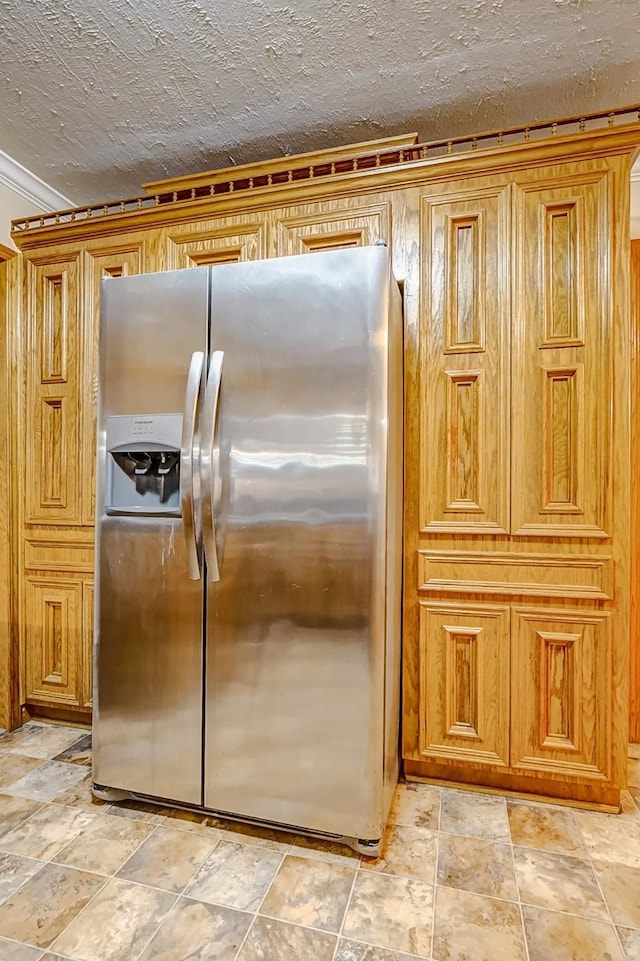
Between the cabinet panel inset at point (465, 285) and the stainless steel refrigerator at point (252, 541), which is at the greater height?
the cabinet panel inset at point (465, 285)

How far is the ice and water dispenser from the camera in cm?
172

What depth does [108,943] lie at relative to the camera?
1281 mm

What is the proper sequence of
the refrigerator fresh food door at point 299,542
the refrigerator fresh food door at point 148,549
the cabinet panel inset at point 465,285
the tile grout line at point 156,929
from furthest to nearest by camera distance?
the cabinet panel inset at point 465,285, the refrigerator fresh food door at point 148,549, the refrigerator fresh food door at point 299,542, the tile grout line at point 156,929

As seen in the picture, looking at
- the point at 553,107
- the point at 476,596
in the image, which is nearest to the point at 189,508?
the point at 476,596

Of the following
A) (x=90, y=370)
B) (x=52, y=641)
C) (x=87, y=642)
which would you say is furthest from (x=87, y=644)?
(x=90, y=370)

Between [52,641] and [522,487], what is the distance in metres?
2.22

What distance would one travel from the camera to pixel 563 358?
1850mm

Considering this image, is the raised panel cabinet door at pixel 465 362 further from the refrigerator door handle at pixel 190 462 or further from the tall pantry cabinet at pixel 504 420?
the refrigerator door handle at pixel 190 462

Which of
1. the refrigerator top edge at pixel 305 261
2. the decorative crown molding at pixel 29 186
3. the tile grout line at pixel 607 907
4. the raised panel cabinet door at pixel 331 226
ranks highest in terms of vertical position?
the decorative crown molding at pixel 29 186

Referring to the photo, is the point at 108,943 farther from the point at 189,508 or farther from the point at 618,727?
the point at 618,727

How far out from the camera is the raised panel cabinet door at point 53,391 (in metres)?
2.44

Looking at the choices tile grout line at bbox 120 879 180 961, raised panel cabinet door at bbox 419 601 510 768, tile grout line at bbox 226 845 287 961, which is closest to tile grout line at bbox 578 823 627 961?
raised panel cabinet door at bbox 419 601 510 768

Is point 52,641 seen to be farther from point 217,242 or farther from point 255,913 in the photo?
point 217,242

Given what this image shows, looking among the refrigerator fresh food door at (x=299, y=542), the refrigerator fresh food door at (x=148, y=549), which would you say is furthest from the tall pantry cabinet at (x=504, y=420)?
the refrigerator fresh food door at (x=148, y=549)
